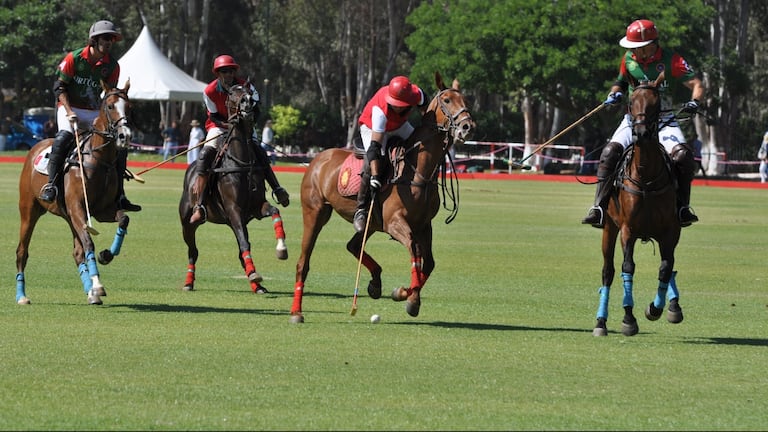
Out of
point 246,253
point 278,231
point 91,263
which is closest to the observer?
point 91,263

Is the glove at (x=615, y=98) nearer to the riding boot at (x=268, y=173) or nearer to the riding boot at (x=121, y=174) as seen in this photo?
the riding boot at (x=268, y=173)

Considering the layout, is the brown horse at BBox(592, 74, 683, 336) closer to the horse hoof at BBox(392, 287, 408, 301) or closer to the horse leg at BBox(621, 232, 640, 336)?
the horse leg at BBox(621, 232, 640, 336)

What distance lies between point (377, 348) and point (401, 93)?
3113 mm

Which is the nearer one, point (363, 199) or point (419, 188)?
point (419, 188)

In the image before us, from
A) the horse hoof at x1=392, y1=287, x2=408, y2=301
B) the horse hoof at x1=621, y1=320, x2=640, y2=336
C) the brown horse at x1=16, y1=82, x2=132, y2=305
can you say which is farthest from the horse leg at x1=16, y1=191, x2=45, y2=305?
the horse hoof at x1=621, y1=320, x2=640, y2=336

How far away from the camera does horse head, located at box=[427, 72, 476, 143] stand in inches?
556

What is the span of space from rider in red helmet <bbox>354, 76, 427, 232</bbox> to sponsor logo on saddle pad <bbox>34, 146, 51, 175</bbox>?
12.3 feet

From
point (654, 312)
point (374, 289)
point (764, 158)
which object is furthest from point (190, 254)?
point (764, 158)

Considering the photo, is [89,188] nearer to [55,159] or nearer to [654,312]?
[55,159]

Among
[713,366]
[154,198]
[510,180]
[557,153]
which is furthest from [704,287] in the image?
[557,153]

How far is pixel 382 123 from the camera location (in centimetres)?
1485

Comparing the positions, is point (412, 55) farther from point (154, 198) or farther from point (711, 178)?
point (154, 198)

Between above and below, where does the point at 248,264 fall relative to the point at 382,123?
below

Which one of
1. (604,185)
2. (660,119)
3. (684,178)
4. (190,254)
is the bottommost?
(190,254)
